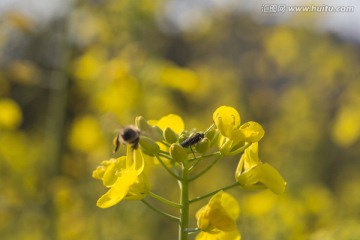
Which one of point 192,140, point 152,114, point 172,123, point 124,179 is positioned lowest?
point 124,179

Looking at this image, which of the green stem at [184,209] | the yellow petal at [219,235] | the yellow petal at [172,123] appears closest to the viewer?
the green stem at [184,209]

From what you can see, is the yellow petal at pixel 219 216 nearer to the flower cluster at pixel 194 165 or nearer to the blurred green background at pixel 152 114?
the flower cluster at pixel 194 165

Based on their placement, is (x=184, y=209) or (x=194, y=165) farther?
(x=194, y=165)

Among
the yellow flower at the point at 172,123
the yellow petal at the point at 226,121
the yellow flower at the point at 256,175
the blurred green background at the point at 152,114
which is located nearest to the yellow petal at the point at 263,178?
the yellow flower at the point at 256,175

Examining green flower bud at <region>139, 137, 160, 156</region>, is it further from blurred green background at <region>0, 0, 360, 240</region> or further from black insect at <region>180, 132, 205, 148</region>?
blurred green background at <region>0, 0, 360, 240</region>

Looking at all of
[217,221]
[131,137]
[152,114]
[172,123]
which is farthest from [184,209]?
[152,114]

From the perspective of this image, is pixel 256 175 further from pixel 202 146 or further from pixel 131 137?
pixel 131 137

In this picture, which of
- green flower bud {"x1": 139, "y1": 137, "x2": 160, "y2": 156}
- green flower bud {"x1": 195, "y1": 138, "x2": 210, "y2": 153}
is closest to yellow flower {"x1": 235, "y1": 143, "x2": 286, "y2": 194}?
green flower bud {"x1": 195, "y1": 138, "x2": 210, "y2": 153}

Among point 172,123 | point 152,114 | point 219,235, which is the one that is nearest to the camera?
point 219,235
